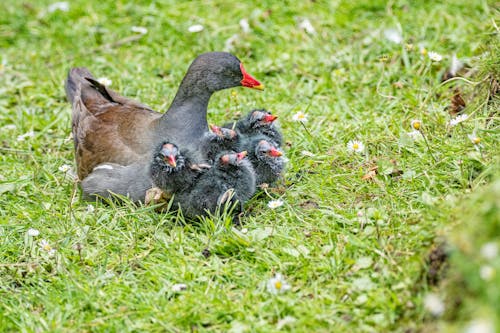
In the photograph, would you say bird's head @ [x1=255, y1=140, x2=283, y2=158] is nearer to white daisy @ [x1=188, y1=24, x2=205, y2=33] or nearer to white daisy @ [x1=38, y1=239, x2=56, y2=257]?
white daisy @ [x1=38, y1=239, x2=56, y2=257]

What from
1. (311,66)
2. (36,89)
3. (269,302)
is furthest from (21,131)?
(269,302)

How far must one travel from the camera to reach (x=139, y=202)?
4.75m

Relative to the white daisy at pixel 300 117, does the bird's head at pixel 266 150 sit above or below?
above

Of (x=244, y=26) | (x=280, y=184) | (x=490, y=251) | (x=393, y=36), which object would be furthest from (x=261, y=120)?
(x=490, y=251)

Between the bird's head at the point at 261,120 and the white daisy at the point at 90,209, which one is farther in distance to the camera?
the bird's head at the point at 261,120

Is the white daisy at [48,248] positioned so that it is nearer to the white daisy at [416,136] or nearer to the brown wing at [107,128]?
the brown wing at [107,128]

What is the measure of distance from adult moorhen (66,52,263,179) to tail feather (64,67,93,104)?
66 centimetres

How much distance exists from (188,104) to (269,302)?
6.08ft

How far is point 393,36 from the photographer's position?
654cm

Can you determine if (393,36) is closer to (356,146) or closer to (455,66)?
(455,66)

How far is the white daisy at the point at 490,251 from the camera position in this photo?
257 cm

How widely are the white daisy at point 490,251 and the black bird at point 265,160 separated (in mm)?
2182

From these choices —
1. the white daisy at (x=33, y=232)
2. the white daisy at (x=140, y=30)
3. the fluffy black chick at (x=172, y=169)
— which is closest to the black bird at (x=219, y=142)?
the fluffy black chick at (x=172, y=169)

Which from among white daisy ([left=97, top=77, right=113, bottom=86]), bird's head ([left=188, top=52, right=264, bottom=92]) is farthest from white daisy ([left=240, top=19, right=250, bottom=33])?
bird's head ([left=188, top=52, right=264, bottom=92])
